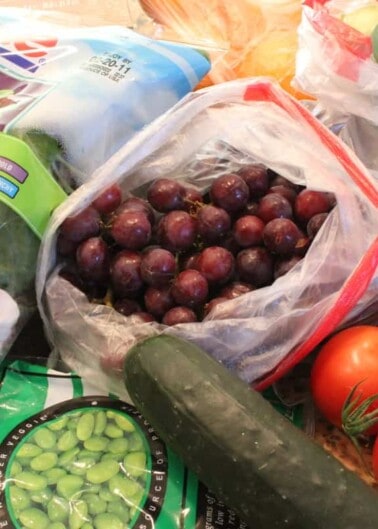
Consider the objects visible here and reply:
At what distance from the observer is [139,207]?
0.70 m

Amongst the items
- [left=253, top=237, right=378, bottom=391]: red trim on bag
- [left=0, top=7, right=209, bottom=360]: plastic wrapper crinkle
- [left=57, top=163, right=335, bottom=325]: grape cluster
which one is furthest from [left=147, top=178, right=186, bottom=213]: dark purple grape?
[left=253, top=237, right=378, bottom=391]: red trim on bag

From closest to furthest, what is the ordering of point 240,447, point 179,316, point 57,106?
point 240,447, point 179,316, point 57,106

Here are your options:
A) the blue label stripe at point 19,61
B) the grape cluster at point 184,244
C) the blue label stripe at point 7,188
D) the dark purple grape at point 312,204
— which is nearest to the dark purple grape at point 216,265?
the grape cluster at point 184,244

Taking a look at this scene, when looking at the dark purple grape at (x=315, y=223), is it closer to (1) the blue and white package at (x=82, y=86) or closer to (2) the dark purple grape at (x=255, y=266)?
(2) the dark purple grape at (x=255, y=266)

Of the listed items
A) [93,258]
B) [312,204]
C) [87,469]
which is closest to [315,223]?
[312,204]

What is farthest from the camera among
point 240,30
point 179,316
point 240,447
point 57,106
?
point 240,30

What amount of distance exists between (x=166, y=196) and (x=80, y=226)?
0.10m

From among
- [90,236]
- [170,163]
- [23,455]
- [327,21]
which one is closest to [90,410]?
[23,455]

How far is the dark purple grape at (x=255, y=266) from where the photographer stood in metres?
0.67

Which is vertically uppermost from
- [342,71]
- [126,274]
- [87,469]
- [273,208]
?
[342,71]

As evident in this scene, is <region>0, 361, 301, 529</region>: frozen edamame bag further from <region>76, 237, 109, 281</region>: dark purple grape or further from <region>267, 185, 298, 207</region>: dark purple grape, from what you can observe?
<region>267, 185, 298, 207</region>: dark purple grape

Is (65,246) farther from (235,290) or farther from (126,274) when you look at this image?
(235,290)

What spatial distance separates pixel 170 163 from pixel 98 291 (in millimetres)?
182

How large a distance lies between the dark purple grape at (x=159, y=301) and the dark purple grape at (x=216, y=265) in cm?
4
